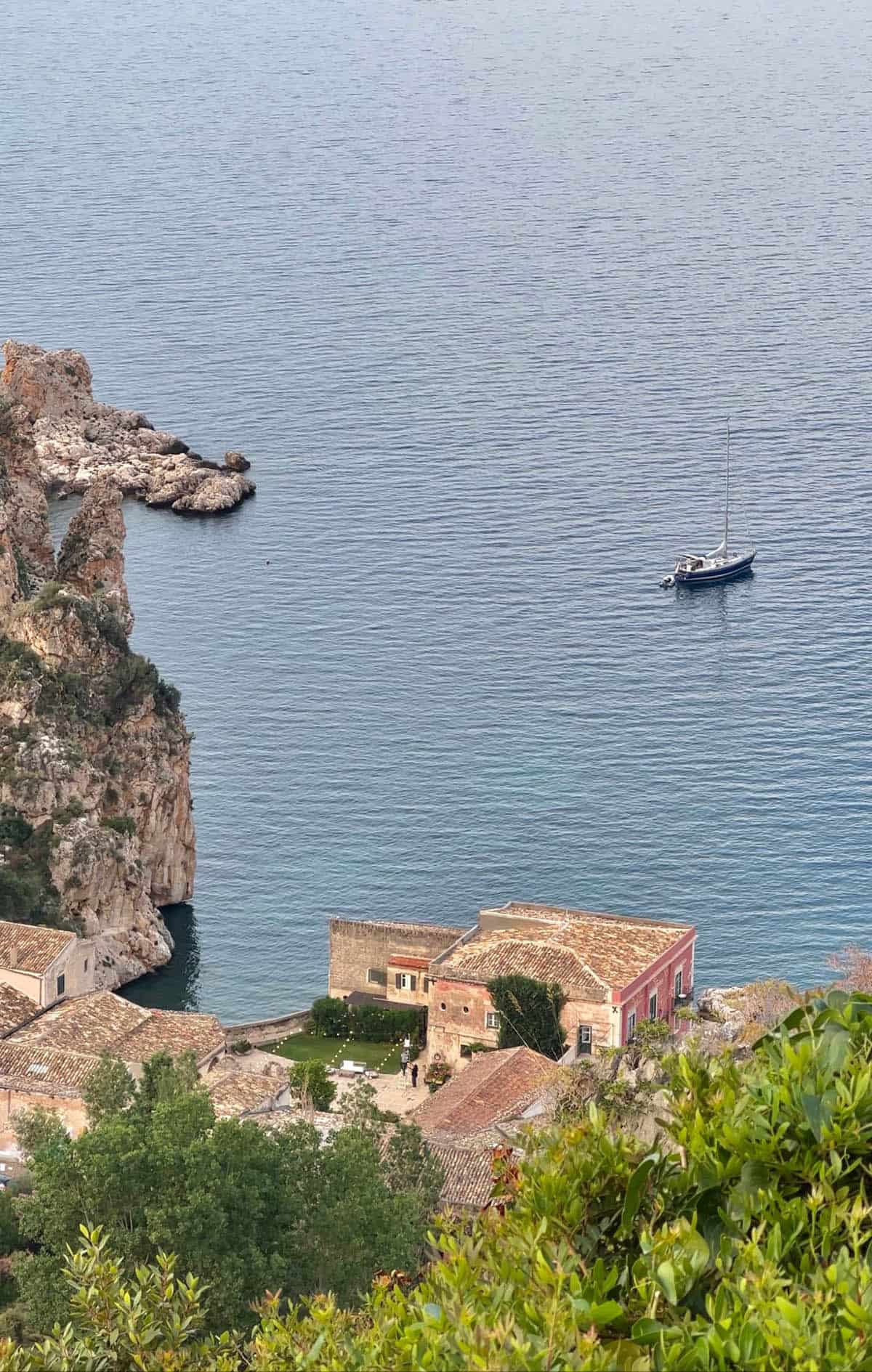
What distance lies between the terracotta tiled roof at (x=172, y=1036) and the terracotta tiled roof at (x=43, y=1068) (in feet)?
5.59

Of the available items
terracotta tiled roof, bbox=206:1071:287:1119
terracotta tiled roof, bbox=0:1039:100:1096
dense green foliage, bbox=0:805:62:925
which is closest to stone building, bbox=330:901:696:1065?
terracotta tiled roof, bbox=206:1071:287:1119

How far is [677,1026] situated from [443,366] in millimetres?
99083

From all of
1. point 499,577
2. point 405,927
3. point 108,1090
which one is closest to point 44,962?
point 405,927

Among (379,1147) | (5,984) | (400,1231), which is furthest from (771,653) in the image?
(400,1231)

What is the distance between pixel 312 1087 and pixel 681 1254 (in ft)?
151

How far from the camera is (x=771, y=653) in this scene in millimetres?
116625

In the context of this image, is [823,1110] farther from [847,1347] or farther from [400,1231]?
[400,1231]

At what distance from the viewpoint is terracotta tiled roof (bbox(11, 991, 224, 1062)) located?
6575 cm

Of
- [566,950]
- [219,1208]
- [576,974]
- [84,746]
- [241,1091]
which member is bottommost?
[241,1091]

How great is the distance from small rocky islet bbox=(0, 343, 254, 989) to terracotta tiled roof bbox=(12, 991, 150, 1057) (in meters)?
10.1

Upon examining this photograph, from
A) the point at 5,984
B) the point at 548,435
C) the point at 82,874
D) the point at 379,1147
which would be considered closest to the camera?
the point at 379,1147

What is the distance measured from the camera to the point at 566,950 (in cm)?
7281

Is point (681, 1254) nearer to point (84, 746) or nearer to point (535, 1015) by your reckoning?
point (535, 1015)

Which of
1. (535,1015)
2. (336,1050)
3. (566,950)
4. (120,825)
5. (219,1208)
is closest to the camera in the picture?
(219,1208)
